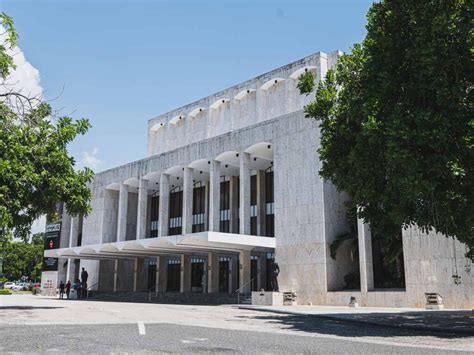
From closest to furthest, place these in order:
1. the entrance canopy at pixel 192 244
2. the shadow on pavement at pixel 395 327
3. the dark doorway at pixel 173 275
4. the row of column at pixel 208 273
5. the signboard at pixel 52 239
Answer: the shadow on pavement at pixel 395 327 < the entrance canopy at pixel 192 244 < the row of column at pixel 208 273 < the dark doorway at pixel 173 275 < the signboard at pixel 52 239

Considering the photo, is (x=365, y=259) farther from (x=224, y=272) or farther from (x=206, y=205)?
(x=206, y=205)

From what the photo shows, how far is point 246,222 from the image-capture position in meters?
32.6

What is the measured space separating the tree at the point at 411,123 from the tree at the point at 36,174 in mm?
10839

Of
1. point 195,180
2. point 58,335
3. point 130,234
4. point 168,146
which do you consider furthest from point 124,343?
point 168,146

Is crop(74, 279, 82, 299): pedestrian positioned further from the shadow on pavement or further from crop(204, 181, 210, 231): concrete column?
the shadow on pavement

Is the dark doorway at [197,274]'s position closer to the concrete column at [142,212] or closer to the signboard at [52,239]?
the concrete column at [142,212]

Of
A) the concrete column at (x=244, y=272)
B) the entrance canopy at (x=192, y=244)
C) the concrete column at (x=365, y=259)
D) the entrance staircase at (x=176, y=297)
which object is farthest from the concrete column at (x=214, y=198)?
the concrete column at (x=365, y=259)

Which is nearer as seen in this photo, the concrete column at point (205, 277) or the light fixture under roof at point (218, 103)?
the concrete column at point (205, 277)

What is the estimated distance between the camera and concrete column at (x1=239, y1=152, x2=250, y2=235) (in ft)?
106

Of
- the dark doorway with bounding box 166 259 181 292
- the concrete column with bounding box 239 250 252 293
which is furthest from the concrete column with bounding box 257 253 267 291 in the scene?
the dark doorway with bounding box 166 259 181 292

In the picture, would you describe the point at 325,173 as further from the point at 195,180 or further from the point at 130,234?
the point at 130,234

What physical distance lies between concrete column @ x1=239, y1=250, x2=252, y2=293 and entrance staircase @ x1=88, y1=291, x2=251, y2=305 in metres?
0.88

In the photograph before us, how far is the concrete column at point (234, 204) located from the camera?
38938 mm

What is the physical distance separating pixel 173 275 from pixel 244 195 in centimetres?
1545
